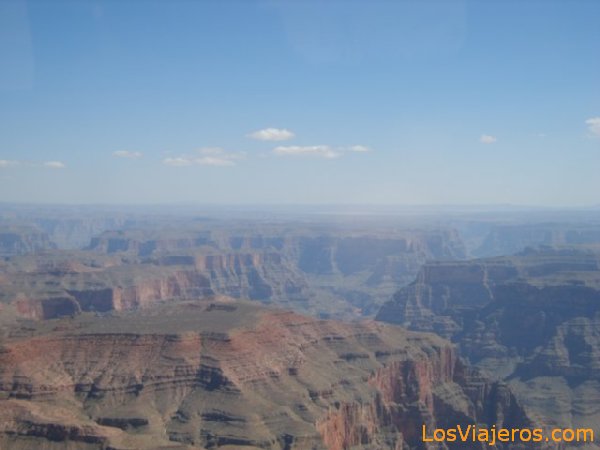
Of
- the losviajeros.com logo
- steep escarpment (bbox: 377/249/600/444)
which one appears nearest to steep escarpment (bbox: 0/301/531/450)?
the losviajeros.com logo

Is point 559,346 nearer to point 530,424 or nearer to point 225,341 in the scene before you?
point 530,424

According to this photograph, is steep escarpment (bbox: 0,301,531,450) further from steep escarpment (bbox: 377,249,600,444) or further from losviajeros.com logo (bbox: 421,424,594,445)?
steep escarpment (bbox: 377,249,600,444)

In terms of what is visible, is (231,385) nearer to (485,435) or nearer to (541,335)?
(485,435)

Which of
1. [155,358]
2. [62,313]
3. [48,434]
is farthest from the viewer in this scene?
[62,313]

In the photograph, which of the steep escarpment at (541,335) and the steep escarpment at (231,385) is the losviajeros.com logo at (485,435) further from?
the steep escarpment at (541,335)

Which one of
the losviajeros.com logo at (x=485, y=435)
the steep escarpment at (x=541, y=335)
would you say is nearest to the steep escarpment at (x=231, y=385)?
the losviajeros.com logo at (x=485, y=435)

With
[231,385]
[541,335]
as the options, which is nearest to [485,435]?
[231,385]

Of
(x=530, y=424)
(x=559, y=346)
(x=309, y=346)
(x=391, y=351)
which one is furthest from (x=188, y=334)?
(x=559, y=346)

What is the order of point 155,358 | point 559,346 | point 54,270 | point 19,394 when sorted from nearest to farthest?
point 19,394
point 155,358
point 559,346
point 54,270
